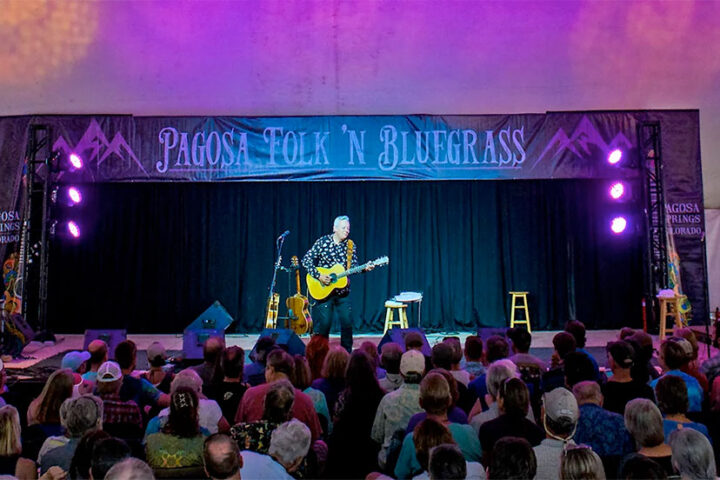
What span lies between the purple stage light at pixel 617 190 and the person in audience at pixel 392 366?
22.7 ft

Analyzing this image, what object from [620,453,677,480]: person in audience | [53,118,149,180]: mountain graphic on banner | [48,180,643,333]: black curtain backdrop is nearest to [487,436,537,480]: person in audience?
[620,453,677,480]: person in audience

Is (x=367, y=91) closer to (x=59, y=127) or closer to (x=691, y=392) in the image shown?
(x=59, y=127)

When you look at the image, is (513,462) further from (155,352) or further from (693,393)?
(155,352)

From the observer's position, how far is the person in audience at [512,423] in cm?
314

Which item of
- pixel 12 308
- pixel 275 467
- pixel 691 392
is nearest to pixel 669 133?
pixel 691 392

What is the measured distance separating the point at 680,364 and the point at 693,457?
179cm

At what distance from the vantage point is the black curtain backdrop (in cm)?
1156

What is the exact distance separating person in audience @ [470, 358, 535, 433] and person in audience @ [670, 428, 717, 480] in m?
0.90

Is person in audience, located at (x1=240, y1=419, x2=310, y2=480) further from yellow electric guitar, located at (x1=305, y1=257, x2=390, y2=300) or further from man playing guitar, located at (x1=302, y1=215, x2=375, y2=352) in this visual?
yellow electric guitar, located at (x1=305, y1=257, x2=390, y2=300)

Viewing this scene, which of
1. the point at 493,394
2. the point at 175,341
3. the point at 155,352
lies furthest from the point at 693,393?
the point at 175,341

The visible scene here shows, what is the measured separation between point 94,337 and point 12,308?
4.18 metres

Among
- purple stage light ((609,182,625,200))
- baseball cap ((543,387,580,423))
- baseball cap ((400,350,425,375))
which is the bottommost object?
baseball cap ((543,387,580,423))

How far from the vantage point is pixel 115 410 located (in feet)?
11.9

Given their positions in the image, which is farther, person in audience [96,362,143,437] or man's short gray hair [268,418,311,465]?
person in audience [96,362,143,437]
